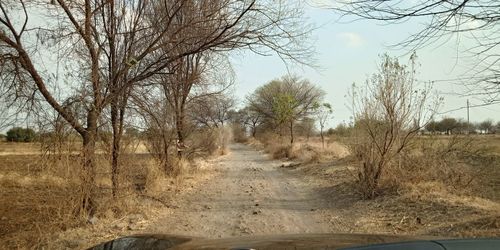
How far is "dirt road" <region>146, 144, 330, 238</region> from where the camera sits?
9.37 metres

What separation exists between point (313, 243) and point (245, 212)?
27.6 feet

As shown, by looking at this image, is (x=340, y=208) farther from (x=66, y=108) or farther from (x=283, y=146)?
(x=283, y=146)

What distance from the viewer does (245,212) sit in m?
11.2

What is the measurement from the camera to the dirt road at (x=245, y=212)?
9367 mm

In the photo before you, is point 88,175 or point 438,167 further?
point 438,167

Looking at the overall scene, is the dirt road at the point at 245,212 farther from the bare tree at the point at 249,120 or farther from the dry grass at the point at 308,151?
the bare tree at the point at 249,120

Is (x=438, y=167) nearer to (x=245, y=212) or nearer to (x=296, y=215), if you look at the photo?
(x=296, y=215)

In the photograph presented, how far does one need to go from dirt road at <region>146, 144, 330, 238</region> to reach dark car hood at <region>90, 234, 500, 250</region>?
383 cm

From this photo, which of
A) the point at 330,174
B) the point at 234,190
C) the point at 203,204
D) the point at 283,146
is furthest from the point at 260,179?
the point at 283,146

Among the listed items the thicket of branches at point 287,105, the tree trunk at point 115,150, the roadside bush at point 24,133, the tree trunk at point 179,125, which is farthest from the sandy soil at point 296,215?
the thicket of branches at point 287,105

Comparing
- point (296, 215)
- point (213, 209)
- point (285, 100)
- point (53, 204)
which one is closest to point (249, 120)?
point (285, 100)

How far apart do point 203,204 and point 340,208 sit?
3453 millimetres

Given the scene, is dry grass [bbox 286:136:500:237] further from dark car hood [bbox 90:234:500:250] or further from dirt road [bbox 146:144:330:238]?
dark car hood [bbox 90:234:500:250]

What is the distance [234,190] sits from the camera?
622 inches
